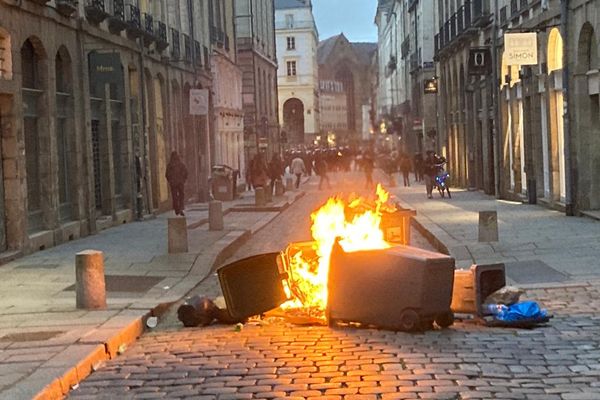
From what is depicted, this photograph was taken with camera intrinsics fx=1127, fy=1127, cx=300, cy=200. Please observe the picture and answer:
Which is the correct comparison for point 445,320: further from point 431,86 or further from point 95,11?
point 431,86

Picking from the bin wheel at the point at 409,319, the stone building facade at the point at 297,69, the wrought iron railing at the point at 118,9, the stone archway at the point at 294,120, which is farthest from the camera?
the stone archway at the point at 294,120

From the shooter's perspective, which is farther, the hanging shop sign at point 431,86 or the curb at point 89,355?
the hanging shop sign at point 431,86

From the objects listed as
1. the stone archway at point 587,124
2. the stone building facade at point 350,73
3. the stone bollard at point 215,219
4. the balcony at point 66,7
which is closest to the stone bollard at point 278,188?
the stone bollard at point 215,219

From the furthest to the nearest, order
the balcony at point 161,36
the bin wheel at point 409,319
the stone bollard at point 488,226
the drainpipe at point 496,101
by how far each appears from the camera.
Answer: the drainpipe at point 496,101, the balcony at point 161,36, the stone bollard at point 488,226, the bin wheel at point 409,319

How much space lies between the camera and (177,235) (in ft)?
61.3

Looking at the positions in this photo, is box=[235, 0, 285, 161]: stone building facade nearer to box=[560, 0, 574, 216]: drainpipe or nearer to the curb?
box=[560, 0, 574, 216]: drainpipe

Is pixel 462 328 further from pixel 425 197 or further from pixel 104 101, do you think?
pixel 425 197

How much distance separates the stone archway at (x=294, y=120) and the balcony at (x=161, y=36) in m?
86.5

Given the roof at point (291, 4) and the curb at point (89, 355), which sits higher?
the roof at point (291, 4)

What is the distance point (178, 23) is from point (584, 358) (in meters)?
29.3

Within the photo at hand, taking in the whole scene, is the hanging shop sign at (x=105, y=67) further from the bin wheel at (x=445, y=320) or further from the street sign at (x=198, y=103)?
the bin wheel at (x=445, y=320)

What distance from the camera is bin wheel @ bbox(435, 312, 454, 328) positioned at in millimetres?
10664

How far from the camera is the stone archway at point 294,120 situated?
121m

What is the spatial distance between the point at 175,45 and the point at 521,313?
26239mm
